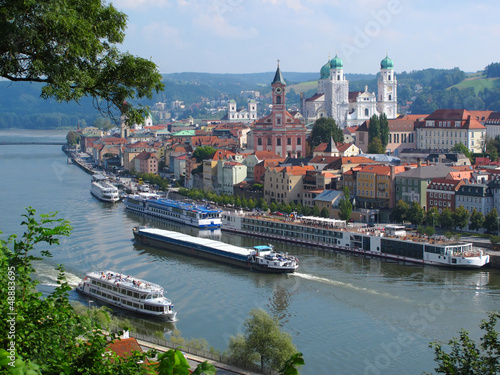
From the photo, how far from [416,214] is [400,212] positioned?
2.58ft

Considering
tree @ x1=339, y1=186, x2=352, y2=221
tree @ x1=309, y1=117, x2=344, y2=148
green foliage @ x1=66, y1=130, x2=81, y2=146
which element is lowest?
tree @ x1=339, y1=186, x2=352, y2=221

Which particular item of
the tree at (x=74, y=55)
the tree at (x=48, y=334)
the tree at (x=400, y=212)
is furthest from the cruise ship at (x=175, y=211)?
the tree at (x=48, y=334)

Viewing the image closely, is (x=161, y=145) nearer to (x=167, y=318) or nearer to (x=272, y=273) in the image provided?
(x=272, y=273)

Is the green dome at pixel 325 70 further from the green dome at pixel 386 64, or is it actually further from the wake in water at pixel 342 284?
the wake in water at pixel 342 284

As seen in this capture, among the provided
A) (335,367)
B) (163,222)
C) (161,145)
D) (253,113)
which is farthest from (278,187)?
(253,113)

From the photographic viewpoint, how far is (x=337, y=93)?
3938 centimetres

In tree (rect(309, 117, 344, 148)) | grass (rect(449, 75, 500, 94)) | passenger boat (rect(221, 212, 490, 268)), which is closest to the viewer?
passenger boat (rect(221, 212, 490, 268))

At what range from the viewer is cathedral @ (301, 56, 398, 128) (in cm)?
3897

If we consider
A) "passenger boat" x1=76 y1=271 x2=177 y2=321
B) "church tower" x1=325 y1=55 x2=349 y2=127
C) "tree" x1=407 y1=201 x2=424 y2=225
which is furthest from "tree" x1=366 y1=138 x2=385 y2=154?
"passenger boat" x1=76 y1=271 x2=177 y2=321

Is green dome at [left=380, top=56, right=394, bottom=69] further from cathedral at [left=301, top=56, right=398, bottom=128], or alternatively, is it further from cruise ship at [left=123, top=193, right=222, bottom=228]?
cruise ship at [left=123, top=193, right=222, bottom=228]

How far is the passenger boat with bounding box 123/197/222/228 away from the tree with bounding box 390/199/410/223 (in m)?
4.83

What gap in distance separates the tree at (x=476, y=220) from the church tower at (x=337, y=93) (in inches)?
871

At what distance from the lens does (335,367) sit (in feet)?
28.3

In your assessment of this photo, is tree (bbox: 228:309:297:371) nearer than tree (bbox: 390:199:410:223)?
Yes
